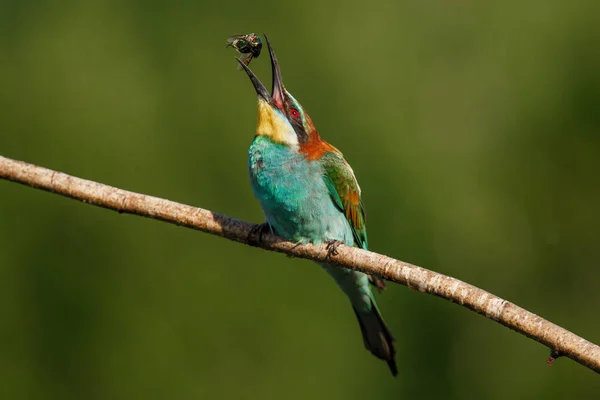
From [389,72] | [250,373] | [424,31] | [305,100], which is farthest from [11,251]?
[424,31]

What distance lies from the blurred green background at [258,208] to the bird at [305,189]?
1978 mm

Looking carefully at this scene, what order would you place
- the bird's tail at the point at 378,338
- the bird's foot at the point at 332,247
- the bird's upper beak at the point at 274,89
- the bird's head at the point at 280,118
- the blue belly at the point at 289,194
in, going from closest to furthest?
the bird's foot at the point at 332,247 → the blue belly at the point at 289,194 → the bird's head at the point at 280,118 → the bird's upper beak at the point at 274,89 → the bird's tail at the point at 378,338

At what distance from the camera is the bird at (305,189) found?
446 centimetres

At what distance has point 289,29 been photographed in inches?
316

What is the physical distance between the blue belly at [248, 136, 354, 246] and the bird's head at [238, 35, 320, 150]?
57 millimetres

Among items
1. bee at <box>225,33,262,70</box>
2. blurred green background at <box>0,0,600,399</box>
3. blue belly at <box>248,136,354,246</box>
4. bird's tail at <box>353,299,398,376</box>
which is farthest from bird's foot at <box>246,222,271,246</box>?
blurred green background at <box>0,0,600,399</box>

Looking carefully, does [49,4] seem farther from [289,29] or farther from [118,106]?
[289,29]

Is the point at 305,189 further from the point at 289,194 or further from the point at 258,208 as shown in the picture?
the point at 258,208

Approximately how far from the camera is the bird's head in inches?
180

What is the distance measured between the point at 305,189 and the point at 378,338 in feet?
3.41

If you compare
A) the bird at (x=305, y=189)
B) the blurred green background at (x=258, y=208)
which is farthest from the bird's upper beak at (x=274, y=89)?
the blurred green background at (x=258, y=208)

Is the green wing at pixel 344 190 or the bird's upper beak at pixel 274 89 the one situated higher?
the bird's upper beak at pixel 274 89

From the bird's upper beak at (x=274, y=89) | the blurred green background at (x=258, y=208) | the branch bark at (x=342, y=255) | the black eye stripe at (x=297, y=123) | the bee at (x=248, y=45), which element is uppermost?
the bee at (x=248, y=45)

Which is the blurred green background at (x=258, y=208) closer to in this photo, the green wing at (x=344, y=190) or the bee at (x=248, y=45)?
the green wing at (x=344, y=190)
